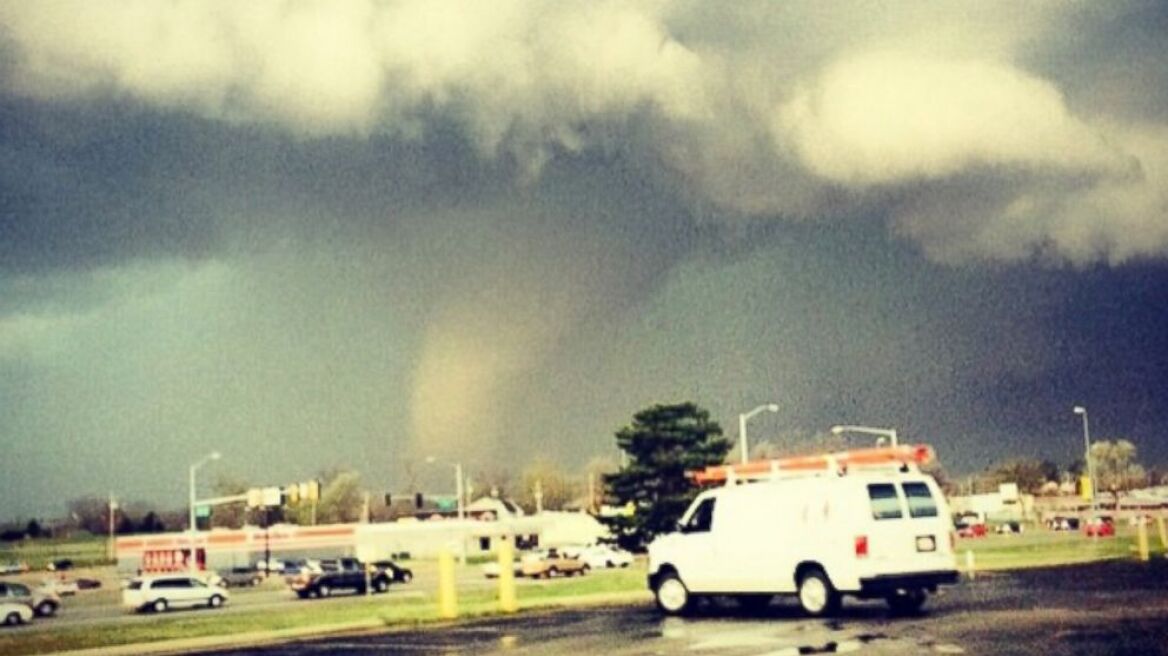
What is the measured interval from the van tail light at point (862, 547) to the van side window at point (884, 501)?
0.43m

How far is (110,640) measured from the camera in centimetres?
2938

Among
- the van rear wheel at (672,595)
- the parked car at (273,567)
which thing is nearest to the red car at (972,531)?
the parked car at (273,567)

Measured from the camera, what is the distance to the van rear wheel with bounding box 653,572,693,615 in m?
23.4

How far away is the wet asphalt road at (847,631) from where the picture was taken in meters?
15.5

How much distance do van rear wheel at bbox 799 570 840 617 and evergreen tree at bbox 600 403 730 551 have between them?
3080 cm

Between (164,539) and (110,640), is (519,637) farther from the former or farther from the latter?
(164,539)

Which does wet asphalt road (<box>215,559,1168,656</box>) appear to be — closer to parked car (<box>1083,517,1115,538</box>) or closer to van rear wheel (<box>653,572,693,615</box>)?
van rear wheel (<box>653,572,693,615</box>)

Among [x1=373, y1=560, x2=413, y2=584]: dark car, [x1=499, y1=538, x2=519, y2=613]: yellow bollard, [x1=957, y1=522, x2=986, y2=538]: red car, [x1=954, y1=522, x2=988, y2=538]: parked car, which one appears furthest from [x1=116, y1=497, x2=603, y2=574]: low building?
[x1=499, y1=538, x2=519, y2=613]: yellow bollard

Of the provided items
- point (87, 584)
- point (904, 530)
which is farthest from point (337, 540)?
point (904, 530)

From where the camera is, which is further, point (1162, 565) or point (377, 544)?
point (377, 544)

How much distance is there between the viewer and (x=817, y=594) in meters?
21.0

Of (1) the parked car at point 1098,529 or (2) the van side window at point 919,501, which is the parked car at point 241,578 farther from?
(2) the van side window at point 919,501

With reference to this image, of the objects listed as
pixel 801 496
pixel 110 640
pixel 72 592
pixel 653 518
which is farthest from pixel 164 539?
pixel 801 496

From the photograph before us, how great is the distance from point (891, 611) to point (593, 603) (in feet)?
31.9
